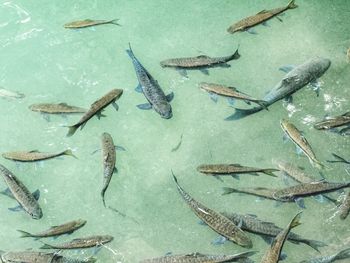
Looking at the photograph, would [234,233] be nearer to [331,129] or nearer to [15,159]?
[331,129]

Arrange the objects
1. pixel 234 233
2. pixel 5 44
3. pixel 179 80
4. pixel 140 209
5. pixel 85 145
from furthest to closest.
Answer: pixel 5 44, pixel 179 80, pixel 85 145, pixel 140 209, pixel 234 233

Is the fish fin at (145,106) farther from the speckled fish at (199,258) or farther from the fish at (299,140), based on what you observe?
the speckled fish at (199,258)

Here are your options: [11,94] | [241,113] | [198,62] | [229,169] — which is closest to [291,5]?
[198,62]

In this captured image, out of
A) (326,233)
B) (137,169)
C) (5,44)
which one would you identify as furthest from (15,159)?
(326,233)

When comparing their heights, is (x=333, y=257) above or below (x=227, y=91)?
below

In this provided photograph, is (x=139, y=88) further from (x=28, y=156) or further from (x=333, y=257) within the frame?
(x=333, y=257)

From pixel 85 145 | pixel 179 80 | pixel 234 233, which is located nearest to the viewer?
pixel 234 233
